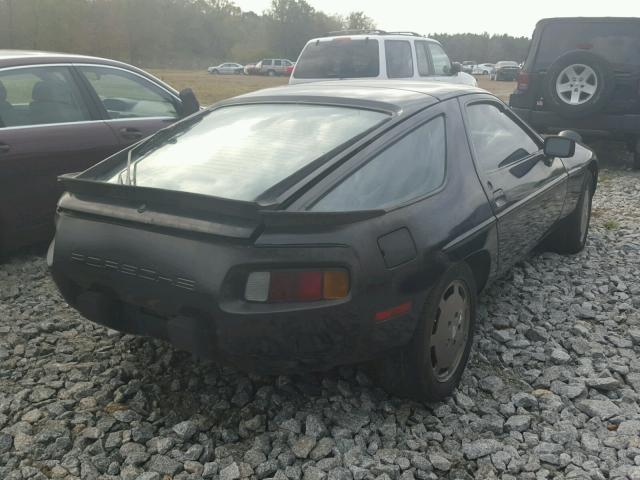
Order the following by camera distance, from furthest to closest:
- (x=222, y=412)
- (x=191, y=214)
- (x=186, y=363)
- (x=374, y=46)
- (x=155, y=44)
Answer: (x=155, y=44) → (x=374, y=46) → (x=186, y=363) → (x=222, y=412) → (x=191, y=214)

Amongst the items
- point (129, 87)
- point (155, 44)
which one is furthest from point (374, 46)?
point (155, 44)

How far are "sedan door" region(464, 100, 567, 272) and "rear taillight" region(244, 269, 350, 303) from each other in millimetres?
1255

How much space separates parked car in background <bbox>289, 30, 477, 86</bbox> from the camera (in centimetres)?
890

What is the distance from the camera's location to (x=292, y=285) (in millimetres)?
2406

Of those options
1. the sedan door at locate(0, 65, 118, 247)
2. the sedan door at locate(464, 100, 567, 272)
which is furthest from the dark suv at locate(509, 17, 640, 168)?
the sedan door at locate(0, 65, 118, 247)

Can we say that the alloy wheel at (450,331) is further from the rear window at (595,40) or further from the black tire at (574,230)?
the rear window at (595,40)

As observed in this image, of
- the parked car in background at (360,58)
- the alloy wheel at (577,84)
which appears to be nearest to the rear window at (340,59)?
the parked car in background at (360,58)

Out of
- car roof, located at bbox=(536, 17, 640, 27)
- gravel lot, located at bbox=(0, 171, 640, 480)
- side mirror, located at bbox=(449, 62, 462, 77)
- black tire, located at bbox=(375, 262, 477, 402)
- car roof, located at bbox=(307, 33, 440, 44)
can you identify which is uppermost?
car roof, located at bbox=(536, 17, 640, 27)

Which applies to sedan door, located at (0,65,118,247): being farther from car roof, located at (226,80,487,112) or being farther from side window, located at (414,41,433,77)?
side window, located at (414,41,433,77)

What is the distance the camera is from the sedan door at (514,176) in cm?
344

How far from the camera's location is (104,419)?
2.82m

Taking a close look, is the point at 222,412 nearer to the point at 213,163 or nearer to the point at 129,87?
the point at 213,163

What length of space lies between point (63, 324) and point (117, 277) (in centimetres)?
130

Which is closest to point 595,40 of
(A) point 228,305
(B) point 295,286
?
(B) point 295,286
